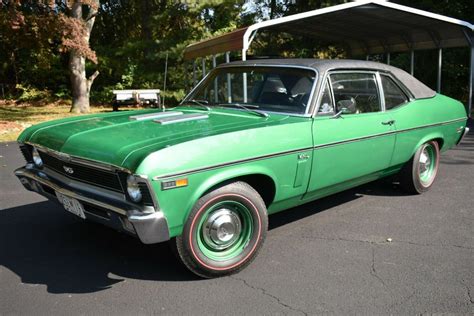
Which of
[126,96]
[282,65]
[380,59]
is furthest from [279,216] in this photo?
[380,59]

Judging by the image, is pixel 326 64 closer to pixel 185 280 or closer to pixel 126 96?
pixel 185 280

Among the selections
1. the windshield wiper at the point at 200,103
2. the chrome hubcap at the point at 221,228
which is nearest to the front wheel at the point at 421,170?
the windshield wiper at the point at 200,103

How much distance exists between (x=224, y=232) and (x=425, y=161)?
3207 mm

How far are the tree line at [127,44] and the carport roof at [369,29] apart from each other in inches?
135

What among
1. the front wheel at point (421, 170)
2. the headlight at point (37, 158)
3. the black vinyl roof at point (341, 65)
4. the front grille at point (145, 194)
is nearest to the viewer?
the front grille at point (145, 194)

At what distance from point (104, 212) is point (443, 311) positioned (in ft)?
7.57

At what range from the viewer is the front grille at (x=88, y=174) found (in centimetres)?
304

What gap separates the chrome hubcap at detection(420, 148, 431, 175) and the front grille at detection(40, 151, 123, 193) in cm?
377

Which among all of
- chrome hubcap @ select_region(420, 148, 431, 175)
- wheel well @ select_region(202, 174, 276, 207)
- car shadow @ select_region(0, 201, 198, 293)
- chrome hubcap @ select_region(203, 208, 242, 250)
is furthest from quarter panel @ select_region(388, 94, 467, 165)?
car shadow @ select_region(0, 201, 198, 293)

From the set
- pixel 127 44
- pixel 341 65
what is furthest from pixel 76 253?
pixel 127 44

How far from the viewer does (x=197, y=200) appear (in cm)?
309

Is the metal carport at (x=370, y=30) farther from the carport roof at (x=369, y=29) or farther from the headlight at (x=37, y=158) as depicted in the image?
the headlight at (x=37, y=158)

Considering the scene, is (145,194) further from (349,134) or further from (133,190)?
(349,134)

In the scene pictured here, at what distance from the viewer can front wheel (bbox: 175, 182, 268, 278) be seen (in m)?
3.13
